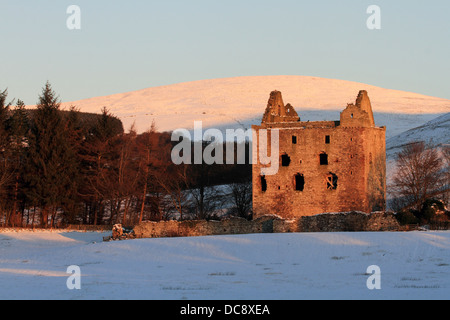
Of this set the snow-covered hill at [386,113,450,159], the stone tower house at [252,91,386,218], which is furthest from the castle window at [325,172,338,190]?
the snow-covered hill at [386,113,450,159]

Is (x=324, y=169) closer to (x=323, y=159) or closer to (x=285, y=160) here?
(x=323, y=159)

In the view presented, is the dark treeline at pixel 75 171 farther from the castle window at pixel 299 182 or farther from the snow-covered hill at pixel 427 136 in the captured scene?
the snow-covered hill at pixel 427 136

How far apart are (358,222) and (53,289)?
61.4 feet

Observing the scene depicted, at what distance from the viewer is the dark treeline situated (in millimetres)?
51875

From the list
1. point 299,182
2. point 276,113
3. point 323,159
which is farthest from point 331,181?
point 276,113

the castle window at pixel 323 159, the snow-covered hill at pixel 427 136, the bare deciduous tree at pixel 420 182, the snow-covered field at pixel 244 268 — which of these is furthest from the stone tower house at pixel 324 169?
the snow-covered hill at pixel 427 136

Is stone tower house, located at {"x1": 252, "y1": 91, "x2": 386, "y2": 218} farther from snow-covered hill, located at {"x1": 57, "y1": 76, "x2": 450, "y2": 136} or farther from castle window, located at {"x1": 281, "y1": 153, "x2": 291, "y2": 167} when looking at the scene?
snow-covered hill, located at {"x1": 57, "y1": 76, "x2": 450, "y2": 136}

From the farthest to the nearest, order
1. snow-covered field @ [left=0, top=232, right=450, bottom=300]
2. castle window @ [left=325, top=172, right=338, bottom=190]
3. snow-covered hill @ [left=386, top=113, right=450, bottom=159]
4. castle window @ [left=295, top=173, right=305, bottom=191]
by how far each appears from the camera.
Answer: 1. snow-covered hill @ [left=386, top=113, right=450, bottom=159]
2. castle window @ [left=295, top=173, right=305, bottom=191]
3. castle window @ [left=325, top=172, right=338, bottom=190]
4. snow-covered field @ [left=0, top=232, right=450, bottom=300]

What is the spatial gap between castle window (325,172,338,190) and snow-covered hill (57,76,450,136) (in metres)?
49.7

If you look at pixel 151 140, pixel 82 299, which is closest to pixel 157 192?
pixel 151 140

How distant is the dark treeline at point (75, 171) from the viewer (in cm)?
5188

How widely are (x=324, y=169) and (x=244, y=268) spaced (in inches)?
747

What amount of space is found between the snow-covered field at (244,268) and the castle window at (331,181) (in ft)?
36.1

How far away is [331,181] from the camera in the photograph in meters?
44.1
